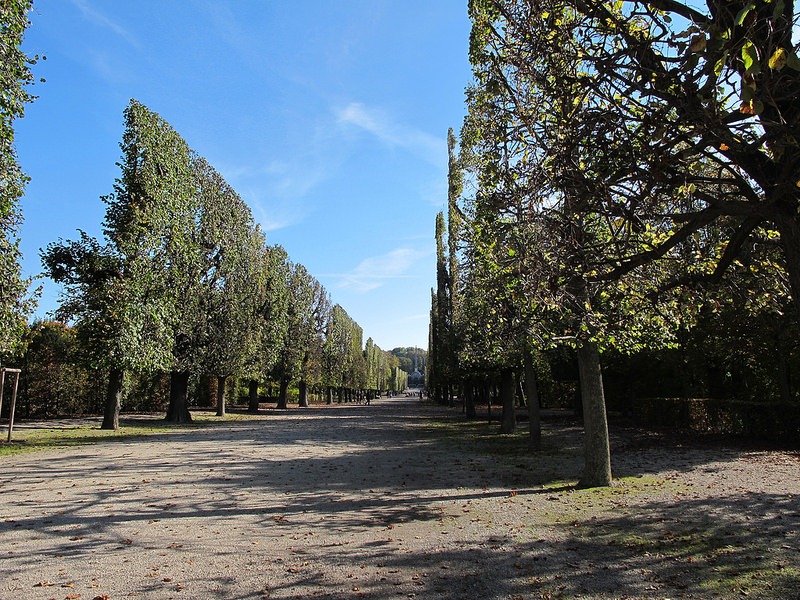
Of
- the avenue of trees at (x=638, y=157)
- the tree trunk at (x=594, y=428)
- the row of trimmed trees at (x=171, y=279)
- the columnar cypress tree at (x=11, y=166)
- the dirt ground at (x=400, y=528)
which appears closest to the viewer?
the avenue of trees at (x=638, y=157)

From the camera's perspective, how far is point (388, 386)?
128m

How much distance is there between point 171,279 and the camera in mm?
22047

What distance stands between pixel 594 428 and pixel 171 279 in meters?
18.4

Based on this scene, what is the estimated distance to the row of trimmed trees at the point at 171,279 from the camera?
19250 mm

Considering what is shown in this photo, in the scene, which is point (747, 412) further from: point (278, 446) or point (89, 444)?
point (89, 444)

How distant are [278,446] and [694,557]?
12842 mm

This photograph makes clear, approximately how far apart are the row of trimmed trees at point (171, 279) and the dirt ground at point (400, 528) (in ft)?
25.2

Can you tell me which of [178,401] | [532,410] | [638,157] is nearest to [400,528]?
[638,157]

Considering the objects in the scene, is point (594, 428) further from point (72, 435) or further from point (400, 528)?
point (72, 435)

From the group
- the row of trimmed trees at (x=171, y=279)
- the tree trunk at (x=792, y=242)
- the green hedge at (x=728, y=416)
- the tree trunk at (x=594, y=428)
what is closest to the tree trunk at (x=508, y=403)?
the green hedge at (x=728, y=416)

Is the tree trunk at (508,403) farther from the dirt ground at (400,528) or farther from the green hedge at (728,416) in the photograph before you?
the dirt ground at (400,528)

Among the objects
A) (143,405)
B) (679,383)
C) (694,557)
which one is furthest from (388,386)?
(694,557)

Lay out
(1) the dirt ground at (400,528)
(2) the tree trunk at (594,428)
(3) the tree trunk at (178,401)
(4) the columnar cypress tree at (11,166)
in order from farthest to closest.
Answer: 1. (3) the tree trunk at (178,401)
2. (4) the columnar cypress tree at (11,166)
3. (2) the tree trunk at (594,428)
4. (1) the dirt ground at (400,528)

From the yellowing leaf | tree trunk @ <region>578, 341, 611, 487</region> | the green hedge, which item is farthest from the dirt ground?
the yellowing leaf
